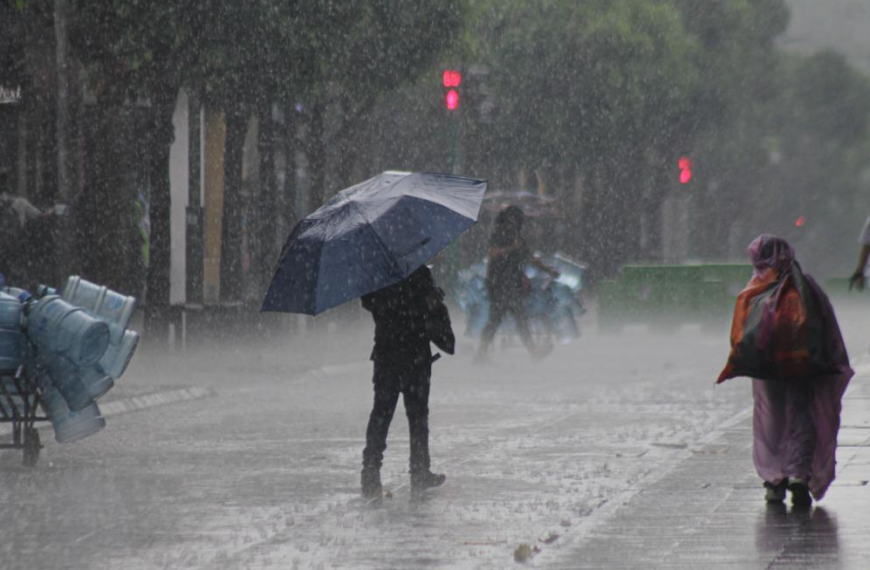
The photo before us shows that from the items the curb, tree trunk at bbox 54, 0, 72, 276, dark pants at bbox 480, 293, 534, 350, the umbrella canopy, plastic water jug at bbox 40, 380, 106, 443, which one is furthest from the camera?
dark pants at bbox 480, 293, 534, 350

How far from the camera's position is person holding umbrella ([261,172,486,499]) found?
33.2ft

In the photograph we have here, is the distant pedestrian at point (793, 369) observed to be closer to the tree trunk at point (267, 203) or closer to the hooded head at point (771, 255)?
the hooded head at point (771, 255)

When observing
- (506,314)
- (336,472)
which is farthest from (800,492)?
(506,314)

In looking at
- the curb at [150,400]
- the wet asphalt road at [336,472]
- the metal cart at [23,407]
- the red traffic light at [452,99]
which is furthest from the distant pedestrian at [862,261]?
the red traffic light at [452,99]

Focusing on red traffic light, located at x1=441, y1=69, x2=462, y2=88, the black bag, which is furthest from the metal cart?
red traffic light, located at x1=441, y1=69, x2=462, y2=88

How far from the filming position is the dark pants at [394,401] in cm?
1053

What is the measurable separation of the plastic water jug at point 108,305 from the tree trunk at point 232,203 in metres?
14.5

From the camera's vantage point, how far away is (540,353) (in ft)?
75.9

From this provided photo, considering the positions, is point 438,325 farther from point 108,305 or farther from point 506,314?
point 506,314

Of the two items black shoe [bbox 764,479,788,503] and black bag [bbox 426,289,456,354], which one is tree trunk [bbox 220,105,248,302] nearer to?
black bag [bbox 426,289,456,354]

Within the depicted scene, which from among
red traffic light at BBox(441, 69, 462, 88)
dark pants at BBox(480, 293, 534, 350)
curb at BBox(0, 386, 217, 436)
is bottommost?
curb at BBox(0, 386, 217, 436)

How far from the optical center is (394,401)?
1066cm

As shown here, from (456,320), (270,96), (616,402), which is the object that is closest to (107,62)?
(270,96)

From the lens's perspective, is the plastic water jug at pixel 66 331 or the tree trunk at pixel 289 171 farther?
the tree trunk at pixel 289 171
